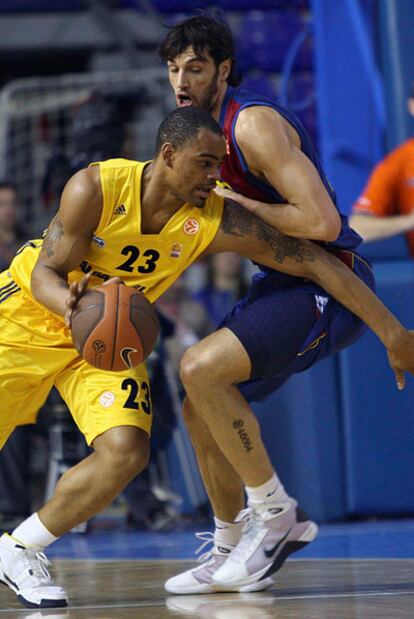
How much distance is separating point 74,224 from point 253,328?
776mm

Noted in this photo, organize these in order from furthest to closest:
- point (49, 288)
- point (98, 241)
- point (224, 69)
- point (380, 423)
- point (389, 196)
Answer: point (389, 196) < point (380, 423) < point (224, 69) < point (98, 241) < point (49, 288)

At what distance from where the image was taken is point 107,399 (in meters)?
4.69

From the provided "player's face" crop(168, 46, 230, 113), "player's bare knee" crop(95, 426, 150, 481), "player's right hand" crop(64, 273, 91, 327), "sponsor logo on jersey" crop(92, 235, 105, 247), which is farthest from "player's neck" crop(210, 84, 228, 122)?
"player's bare knee" crop(95, 426, 150, 481)

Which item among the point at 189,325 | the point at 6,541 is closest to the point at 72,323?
the point at 6,541

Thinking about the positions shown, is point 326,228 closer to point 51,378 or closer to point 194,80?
point 194,80

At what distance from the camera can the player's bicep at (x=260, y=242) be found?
4.70 metres

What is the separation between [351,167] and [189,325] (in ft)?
6.28

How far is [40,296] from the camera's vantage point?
14.9 ft

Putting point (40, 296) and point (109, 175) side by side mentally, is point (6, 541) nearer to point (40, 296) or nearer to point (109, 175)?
point (40, 296)

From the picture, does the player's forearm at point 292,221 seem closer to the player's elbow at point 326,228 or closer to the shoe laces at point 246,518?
the player's elbow at point 326,228

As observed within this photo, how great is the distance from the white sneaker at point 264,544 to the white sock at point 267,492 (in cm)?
2

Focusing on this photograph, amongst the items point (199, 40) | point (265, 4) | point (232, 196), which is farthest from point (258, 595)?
point (265, 4)

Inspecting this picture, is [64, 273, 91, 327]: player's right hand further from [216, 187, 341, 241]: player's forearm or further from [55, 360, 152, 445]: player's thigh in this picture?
[216, 187, 341, 241]: player's forearm

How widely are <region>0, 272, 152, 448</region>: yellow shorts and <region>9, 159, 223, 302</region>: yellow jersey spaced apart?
24 centimetres
